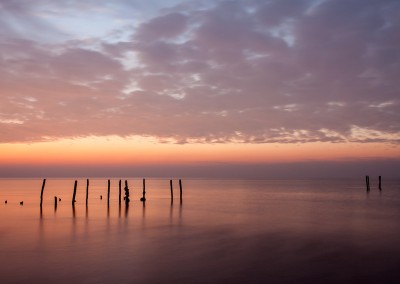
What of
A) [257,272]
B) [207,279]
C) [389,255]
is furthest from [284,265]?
[389,255]

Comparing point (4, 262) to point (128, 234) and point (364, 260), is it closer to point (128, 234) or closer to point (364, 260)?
point (128, 234)

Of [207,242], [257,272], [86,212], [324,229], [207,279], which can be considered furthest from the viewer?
[86,212]

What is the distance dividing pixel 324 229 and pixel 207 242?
26.4 ft

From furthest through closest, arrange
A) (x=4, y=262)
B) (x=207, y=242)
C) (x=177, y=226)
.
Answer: (x=177, y=226)
(x=207, y=242)
(x=4, y=262)

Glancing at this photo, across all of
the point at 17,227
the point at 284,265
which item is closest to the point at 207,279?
the point at 284,265

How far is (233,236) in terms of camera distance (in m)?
20.3

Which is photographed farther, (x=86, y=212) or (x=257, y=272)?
(x=86, y=212)

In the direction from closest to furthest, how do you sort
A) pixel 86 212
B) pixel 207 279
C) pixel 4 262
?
pixel 207 279 → pixel 4 262 → pixel 86 212

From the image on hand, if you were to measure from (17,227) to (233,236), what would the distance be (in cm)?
1297

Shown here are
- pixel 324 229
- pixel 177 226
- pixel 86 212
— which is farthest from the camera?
pixel 86 212

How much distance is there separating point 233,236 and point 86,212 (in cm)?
1662

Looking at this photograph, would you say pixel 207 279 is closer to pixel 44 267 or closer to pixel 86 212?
pixel 44 267

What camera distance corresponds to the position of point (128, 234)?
21.3 metres

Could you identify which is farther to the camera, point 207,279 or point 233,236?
point 233,236
